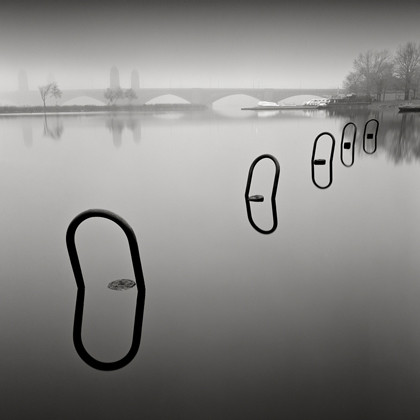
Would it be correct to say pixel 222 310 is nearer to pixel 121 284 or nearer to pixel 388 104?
pixel 121 284

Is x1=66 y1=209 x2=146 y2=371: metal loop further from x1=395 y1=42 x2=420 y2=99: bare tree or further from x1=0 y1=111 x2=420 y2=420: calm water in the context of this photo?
x1=395 y1=42 x2=420 y2=99: bare tree

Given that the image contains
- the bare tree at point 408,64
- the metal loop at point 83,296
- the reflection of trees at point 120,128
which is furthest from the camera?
the bare tree at point 408,64

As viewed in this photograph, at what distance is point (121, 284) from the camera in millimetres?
2234

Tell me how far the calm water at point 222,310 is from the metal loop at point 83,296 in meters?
0.03

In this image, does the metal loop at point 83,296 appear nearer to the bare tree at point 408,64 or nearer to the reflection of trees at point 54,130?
the reflection of trees at point 54,130

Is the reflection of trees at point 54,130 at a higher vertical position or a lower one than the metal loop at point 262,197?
higher

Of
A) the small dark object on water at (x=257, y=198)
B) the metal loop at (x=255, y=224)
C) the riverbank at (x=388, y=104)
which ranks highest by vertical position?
the riverbank at (x=388, y=104)

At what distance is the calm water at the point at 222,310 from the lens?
4.46 ft

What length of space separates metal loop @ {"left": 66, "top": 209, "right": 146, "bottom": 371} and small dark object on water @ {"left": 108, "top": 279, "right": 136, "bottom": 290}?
13cm

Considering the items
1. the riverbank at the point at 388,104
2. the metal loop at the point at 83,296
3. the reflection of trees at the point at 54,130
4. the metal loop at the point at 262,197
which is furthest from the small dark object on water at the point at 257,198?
the riverbank at the point at 388,104

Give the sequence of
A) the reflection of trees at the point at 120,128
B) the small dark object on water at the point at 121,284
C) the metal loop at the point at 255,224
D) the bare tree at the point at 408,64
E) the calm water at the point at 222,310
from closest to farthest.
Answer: the calm water at the point at 222,310, the small dark object on water at the point at 121,284, the metal loop at the point at 255,224, the reflection of trees at the point at 120,128, the bare tree at the point at 408,64

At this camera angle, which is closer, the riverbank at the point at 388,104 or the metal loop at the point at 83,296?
the metal loop at the point at 83,296

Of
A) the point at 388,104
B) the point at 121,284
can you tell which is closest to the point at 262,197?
the point at 121,284

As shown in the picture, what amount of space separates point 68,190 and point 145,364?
372 cm
